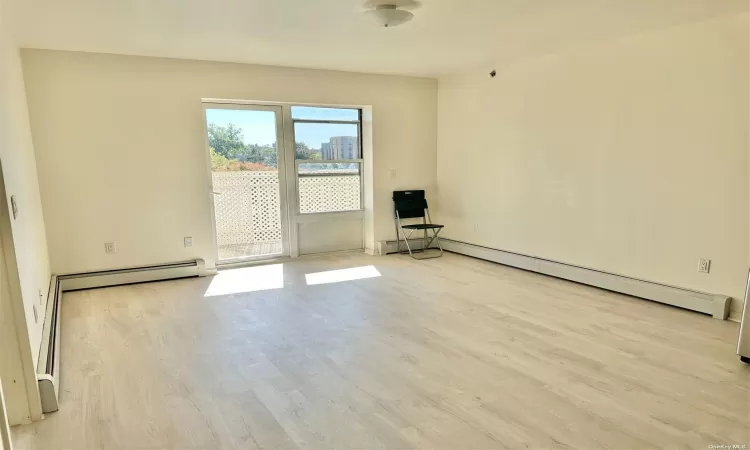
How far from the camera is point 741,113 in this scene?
3.10 meters

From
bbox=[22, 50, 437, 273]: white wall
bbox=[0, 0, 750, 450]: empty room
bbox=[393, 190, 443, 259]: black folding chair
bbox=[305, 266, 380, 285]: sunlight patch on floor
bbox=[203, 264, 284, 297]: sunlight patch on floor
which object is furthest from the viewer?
bbox=[393, 190, 443, 259]: black folding chair

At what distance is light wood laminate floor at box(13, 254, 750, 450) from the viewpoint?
1.92 m

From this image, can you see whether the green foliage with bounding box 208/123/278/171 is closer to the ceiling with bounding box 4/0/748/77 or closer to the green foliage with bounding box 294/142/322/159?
the green foliage with bounding box 294/142/322/159

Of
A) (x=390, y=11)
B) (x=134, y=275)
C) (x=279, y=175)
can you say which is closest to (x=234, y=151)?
(x=279, y=175)

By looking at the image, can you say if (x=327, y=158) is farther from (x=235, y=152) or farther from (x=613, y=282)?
(x=613, y=282)

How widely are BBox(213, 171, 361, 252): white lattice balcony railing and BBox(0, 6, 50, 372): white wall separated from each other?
1664 millimetres

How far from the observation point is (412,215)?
584 centimetres

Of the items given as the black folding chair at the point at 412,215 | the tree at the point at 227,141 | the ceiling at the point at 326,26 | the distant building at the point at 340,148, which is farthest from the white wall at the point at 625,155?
the tree at the point at 227,141

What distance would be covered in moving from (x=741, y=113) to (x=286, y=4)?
325 cm

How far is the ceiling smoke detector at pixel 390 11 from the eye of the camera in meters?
2.82

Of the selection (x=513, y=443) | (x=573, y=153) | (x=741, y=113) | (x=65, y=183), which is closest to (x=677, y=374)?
(x=513, y=443)

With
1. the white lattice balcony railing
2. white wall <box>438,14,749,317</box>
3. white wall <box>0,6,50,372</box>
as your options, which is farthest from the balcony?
white wall <box>438,14,749,317</box>

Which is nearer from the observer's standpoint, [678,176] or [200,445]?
[200,445]

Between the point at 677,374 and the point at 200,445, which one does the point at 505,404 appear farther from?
the point at 200,445
